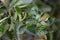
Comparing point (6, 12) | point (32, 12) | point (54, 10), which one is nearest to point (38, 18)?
point (32, 12)

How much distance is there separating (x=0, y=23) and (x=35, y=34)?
164 millimetres

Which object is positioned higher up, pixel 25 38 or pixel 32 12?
pixel 32 12

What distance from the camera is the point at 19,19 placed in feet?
2.27

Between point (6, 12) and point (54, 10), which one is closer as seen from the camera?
point (6, 12)

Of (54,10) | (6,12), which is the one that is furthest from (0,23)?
(54,10)

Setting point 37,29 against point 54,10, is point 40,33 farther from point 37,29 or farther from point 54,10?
point 54,10

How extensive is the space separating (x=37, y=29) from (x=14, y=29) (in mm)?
99

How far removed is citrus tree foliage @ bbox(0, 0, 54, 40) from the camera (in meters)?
0.68

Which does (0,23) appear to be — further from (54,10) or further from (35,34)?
(54,10)

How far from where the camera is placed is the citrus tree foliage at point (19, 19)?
0.68 m

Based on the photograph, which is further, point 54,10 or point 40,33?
point 54,10

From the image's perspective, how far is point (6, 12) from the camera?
70 centimetres

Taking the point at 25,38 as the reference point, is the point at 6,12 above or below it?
above

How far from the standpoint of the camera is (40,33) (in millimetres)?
719
